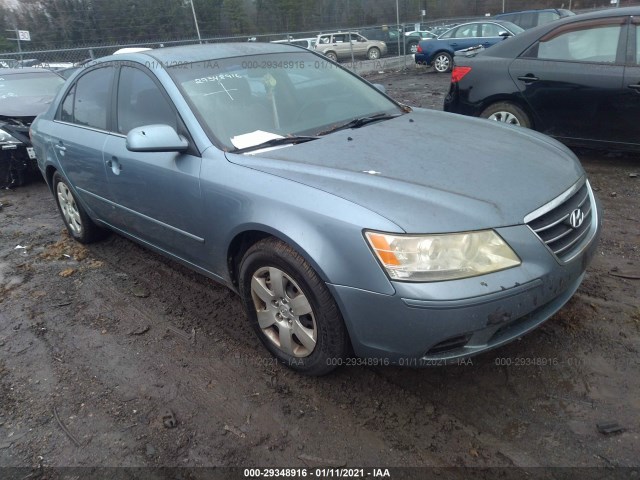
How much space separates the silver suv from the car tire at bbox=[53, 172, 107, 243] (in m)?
16.7

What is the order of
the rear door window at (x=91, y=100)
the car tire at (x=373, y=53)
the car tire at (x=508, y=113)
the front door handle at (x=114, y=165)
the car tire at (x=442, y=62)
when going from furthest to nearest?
the car tire at (x=373, y=53)
the car tire at (x=442, y=62)
the car tire at (x=508, y=113)
the rear door window at (x=91, y=100)
the front door handle at (x=114, y=165)

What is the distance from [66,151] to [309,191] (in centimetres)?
277

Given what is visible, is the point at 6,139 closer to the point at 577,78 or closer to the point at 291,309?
the point at 291,309

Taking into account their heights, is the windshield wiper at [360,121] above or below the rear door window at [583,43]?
below

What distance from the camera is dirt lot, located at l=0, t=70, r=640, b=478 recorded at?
2.16 metres

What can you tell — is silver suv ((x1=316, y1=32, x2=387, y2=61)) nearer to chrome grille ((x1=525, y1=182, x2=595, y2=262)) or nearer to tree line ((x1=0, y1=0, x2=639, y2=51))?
tree line ((x1=0, y1=0, x2=639, y2=51))

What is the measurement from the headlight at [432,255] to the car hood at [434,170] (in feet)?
0.17

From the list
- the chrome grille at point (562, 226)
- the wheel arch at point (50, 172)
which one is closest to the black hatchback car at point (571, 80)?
the chrome grille at point (562, 226)

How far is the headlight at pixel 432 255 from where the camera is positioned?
2039 mm

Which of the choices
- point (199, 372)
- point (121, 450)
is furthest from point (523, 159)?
point (121, 450)

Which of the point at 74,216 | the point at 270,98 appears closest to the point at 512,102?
the point at 270,98

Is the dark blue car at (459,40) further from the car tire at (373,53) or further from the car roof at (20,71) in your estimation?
the car roof at (20,71)

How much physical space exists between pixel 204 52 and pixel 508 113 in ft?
11.8

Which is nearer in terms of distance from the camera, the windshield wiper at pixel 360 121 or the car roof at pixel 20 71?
the windshield wiper at pixel 360 121
